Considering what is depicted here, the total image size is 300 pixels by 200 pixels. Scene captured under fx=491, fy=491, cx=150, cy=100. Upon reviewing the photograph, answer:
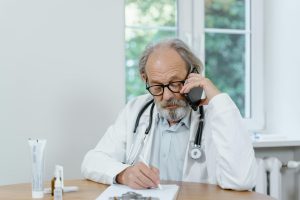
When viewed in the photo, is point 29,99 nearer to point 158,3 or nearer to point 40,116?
point 40,116

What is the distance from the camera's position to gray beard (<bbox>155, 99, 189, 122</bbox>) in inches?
82.2

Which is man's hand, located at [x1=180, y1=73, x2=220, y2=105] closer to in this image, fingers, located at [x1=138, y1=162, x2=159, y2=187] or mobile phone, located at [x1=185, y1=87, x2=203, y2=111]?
mobile phone, located at [x1=185, y1=87, x2=203, y2=111]

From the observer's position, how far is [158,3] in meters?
3.06

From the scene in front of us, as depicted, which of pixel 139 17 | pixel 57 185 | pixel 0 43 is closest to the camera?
pixel 57 185

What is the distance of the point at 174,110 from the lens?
6.91ft

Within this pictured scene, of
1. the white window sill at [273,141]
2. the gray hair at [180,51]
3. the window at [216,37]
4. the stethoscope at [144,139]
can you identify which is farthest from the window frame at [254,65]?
the stethoscope at [144,139]

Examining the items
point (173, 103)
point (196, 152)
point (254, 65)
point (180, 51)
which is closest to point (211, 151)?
point (196, 152)

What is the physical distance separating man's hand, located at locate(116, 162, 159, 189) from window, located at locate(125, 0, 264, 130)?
1.25 meters

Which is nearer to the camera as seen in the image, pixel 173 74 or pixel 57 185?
pixel 57 185

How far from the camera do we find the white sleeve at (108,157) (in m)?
1.88

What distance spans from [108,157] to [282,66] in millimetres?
1596

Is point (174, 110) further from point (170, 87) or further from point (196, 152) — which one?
point (196, 152)

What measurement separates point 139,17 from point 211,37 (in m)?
0.52

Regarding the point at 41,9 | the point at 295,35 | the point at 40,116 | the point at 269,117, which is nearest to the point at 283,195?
the point at 269,117
